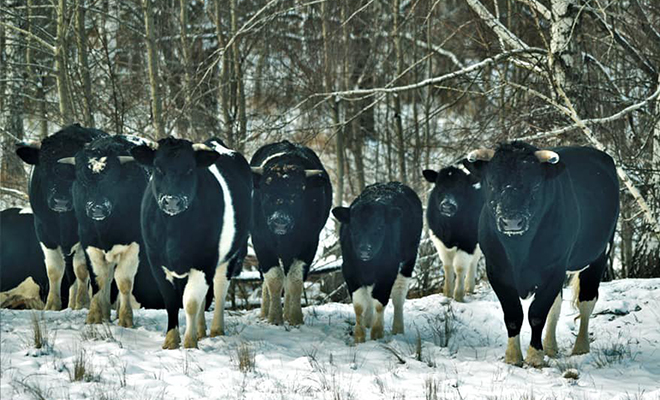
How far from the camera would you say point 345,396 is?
6.98 m

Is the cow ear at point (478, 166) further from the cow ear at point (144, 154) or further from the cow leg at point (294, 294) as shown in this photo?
the cow ear at point (144, 154)

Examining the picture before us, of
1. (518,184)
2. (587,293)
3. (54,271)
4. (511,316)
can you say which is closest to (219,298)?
(54,271)

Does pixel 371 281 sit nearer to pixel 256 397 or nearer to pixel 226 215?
pixel 226 215

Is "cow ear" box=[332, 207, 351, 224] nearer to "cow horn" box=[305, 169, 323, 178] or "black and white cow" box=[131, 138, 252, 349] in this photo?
"cow horn" box=[305, 169, 323, 178]

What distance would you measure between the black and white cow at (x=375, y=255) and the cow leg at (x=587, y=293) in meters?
1.86

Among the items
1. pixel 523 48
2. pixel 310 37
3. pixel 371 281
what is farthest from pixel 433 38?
pixel 371 281

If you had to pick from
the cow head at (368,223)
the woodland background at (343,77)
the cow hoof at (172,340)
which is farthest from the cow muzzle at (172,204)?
the woodland background at (343,77)

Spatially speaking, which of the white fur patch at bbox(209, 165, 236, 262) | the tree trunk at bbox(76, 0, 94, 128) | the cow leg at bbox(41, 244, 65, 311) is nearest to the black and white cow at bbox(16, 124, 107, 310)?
the cow leg at bbox(41, 244, 65, 311)

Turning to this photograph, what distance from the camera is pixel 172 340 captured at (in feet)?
28.1

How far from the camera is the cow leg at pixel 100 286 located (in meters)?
9.45

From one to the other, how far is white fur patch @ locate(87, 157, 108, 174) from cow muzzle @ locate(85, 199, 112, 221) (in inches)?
14.4

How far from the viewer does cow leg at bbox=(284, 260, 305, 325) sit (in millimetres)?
10387

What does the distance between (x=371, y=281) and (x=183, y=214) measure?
2.26 metres

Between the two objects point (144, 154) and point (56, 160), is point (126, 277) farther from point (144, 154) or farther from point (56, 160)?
point (56, 160)
